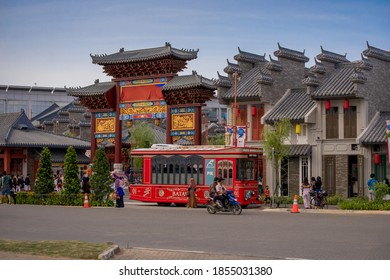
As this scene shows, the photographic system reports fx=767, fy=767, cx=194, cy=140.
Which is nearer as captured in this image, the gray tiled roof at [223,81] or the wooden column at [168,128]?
the gray tiled roof at [223,81]

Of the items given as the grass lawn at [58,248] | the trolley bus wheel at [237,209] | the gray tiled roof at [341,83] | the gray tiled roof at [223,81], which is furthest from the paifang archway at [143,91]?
the grass lawn at [58,248]

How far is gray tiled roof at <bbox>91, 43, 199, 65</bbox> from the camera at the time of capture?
4881cm

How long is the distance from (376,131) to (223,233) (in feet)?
69.9

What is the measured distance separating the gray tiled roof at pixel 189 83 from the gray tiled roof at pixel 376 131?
34.8ft

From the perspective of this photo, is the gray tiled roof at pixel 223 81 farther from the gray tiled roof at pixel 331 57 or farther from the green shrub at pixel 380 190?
the green shrub at pixel 380 190

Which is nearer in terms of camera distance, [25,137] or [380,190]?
[380,190]

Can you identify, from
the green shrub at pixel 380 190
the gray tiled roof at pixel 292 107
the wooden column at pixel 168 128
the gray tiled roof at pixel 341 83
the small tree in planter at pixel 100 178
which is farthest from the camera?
the wooden column at pixel 168 128

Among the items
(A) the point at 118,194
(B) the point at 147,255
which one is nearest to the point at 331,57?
(A) the point at 118,194

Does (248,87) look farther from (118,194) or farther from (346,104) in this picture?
(118,194)

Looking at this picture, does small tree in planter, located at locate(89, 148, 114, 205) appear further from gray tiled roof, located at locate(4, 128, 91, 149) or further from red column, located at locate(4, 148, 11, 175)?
red column, located at locate(4, 148, 11, 175)

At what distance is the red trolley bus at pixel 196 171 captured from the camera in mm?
34781

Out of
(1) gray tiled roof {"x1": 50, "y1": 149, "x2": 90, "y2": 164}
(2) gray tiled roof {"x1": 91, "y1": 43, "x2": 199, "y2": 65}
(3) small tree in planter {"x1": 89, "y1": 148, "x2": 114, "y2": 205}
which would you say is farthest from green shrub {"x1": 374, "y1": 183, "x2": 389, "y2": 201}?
(1) gray tiled roof {"x1": 50, "y1": 149, "x2": 90, "y2": 164}

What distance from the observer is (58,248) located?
15477 mm
